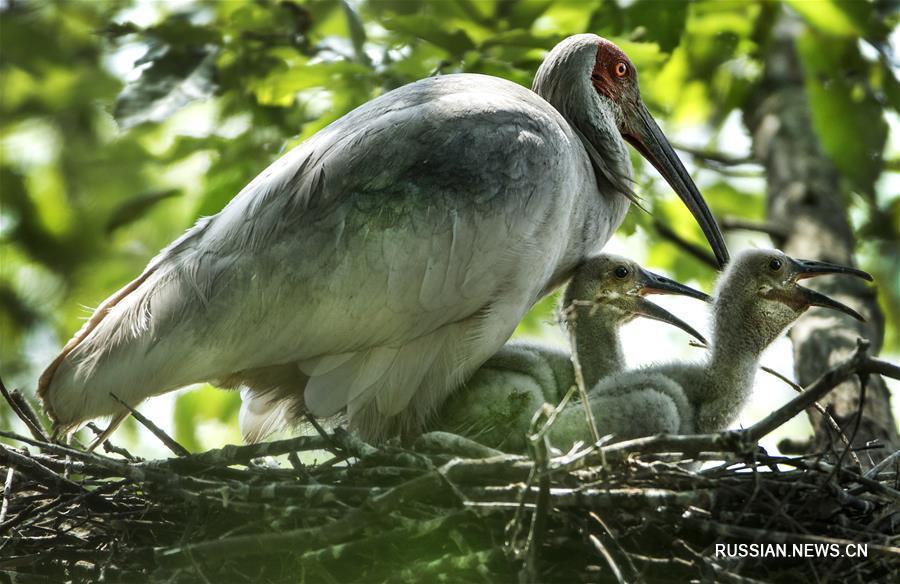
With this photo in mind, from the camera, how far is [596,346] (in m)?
5.80

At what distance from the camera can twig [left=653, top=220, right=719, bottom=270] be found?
7.81 meters

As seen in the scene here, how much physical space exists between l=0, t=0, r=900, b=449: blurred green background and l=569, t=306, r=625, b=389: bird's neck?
1.52m

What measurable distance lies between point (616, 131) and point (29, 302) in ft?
11.8

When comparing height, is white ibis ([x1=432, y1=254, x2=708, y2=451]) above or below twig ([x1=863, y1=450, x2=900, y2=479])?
below

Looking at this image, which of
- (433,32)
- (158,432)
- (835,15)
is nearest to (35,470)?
(158,432)

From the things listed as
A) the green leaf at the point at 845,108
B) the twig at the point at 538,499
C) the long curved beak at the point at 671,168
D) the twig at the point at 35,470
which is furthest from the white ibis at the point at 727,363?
the twig at the point at 35,470

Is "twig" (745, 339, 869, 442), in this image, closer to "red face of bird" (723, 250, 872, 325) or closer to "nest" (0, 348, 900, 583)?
"nest" (0, 348, 900, 583)

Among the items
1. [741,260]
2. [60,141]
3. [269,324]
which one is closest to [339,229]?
[269,324]

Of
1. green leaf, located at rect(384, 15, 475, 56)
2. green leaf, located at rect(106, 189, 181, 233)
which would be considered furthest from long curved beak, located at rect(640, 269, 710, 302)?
green leaf, located at rect(106, 189, 181, 233)

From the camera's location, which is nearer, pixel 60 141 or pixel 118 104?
pixel 118 104

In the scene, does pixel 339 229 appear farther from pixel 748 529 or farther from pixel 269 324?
pixel 748 529

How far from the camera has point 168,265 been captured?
18.2 ft

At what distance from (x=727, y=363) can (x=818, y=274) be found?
82cm

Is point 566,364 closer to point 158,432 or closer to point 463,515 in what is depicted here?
point 463,515
